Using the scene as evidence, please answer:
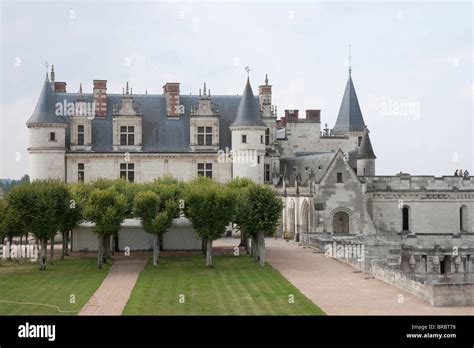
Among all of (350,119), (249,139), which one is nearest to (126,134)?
(249,139)

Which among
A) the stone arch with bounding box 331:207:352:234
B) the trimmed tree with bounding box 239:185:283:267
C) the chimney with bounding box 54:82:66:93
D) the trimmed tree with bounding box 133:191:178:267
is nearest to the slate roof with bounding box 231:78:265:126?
the stone arch with bounding box 331:207:352:234

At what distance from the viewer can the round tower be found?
58844 millimetres

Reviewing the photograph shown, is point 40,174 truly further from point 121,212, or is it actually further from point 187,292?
point 187,292

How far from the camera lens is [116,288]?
3441 cm

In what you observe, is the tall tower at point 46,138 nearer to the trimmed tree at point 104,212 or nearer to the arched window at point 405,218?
the trimmed tree at point 104,212

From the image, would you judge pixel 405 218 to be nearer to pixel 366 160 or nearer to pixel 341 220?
pixel 366 160

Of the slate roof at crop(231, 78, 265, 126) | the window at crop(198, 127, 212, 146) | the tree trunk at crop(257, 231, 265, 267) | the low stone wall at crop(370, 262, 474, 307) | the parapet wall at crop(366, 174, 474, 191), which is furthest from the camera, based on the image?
the window at crop(198, 127, 212, 146)

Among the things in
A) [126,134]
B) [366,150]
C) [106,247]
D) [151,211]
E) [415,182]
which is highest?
[126,134]

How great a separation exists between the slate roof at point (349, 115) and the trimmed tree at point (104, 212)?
30.7m

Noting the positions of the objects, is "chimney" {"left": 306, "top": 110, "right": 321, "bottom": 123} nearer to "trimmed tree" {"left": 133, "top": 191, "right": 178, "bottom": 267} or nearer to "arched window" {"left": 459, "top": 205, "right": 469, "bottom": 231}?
"arched window" {"left": 459, "top": 205, "right": 469, "bottom": 231}

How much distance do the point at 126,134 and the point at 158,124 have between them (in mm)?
2664

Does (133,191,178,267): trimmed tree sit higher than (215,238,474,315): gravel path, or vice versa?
(133,191,178,267): trimmed tree

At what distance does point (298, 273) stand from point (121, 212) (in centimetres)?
1017

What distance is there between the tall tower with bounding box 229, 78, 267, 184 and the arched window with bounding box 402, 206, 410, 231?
1031 centimetres
